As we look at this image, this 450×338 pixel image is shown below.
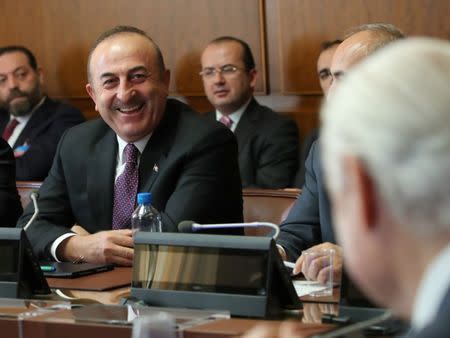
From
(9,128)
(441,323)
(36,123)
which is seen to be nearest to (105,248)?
(441,323)

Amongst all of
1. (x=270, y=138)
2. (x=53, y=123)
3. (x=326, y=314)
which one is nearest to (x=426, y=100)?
(x=326, y=314)

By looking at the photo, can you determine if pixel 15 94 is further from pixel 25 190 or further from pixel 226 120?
pixel 25 190

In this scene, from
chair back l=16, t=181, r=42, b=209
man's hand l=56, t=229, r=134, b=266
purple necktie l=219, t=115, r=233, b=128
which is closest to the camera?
man's hand l=56, t=229, r=134, b=266

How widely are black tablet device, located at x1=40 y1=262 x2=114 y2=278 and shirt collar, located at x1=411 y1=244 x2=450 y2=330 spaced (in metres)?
2.24

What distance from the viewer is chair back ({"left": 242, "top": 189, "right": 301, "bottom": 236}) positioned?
14.4 feet

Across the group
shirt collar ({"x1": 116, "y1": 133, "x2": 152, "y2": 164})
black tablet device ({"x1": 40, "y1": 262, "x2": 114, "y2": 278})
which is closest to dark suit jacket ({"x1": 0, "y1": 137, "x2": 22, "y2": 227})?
shirt collar ({"x1": 116, "y1": 133, "x2": 152, "y2": 164})

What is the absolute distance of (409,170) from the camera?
112cm

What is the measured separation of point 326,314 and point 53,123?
5548 mm

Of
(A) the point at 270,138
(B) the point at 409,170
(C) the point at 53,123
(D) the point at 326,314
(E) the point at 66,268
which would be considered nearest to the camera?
(B) the point at 409,170

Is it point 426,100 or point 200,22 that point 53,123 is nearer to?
point 200,22

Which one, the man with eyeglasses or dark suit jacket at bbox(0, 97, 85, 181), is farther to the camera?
dark suit jacket at bbox(0, 97, 85, 181)

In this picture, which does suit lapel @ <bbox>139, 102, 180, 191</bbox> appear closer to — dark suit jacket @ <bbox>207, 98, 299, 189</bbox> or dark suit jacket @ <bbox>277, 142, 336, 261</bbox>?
dark suit jacket @ <bbox>277, 142, 336, 261</bbox>

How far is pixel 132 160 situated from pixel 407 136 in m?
3.09

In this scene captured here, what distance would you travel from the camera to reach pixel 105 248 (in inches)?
143
